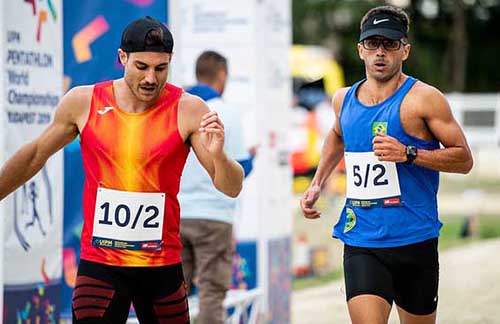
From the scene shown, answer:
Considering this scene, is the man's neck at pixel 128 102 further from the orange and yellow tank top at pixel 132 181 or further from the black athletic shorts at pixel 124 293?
the black athletic shorts at pixel 124 293

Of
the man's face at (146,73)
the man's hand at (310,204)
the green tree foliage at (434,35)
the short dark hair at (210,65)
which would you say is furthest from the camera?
the green tree foliage at (434,35)

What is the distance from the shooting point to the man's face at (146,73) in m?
5.94

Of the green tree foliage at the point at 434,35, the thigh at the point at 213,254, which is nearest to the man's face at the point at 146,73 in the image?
the thigh at the point at 213,254

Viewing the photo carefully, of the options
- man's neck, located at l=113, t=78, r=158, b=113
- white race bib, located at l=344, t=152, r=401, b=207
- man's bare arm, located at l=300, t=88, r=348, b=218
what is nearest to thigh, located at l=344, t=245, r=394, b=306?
white race bib, located at l=344, t=152, r=401, b=207

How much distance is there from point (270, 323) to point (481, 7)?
3954cm

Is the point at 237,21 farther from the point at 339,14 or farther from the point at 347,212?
the point at 339,14

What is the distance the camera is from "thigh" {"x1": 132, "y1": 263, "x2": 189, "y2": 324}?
239 inches

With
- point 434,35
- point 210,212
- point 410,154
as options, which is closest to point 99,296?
point 410,154

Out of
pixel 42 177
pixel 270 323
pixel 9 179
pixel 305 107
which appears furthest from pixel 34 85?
pixel 305 107

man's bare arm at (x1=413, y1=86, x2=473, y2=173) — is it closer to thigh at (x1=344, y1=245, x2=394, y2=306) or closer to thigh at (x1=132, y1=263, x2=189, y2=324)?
thigh at (x1=344, y1=245, x2=394, y2=306)

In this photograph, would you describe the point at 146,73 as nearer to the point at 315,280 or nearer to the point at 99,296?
the point at 99,296

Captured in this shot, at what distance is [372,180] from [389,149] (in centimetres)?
33

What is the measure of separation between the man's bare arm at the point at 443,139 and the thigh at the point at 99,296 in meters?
1.66

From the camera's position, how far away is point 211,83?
30.7 feet
